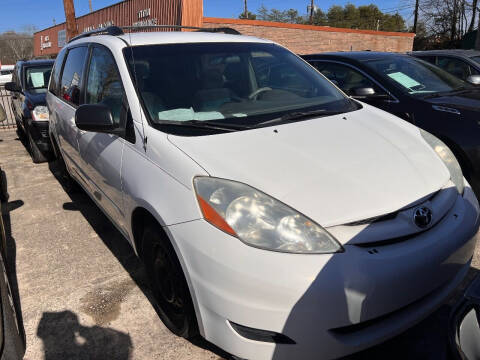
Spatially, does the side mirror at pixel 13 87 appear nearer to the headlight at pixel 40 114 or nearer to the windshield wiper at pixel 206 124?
the headlight at pixel 40 114

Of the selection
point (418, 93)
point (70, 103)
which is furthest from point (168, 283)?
point (418, 93)

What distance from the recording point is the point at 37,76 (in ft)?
25.1

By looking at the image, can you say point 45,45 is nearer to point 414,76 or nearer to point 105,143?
point 414,76

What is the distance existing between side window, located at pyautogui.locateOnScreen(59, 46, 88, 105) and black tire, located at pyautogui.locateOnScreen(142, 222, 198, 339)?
191 centimetres

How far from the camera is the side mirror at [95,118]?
2498mm

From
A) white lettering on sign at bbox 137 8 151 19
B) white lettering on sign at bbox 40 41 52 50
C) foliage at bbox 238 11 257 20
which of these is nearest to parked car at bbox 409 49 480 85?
white lettering on sign at bbox 137 8 151 19

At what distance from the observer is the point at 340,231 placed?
1.74 m

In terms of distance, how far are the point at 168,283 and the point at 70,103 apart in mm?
2380

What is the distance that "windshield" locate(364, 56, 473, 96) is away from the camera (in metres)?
4.30

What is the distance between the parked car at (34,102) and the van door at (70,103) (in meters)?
2.06

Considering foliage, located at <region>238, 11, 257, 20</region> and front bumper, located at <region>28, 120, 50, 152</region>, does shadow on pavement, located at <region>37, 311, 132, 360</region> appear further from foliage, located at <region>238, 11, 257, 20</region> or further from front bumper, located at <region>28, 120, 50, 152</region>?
foliage, located at <region>238, 11, 257, 20</region>

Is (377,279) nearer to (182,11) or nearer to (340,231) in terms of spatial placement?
Answer: (340,231)

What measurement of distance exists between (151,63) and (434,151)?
1.95 m

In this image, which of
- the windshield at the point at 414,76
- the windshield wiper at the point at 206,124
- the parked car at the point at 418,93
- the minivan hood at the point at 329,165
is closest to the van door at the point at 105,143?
the windshield wiper at the point at 206,124
